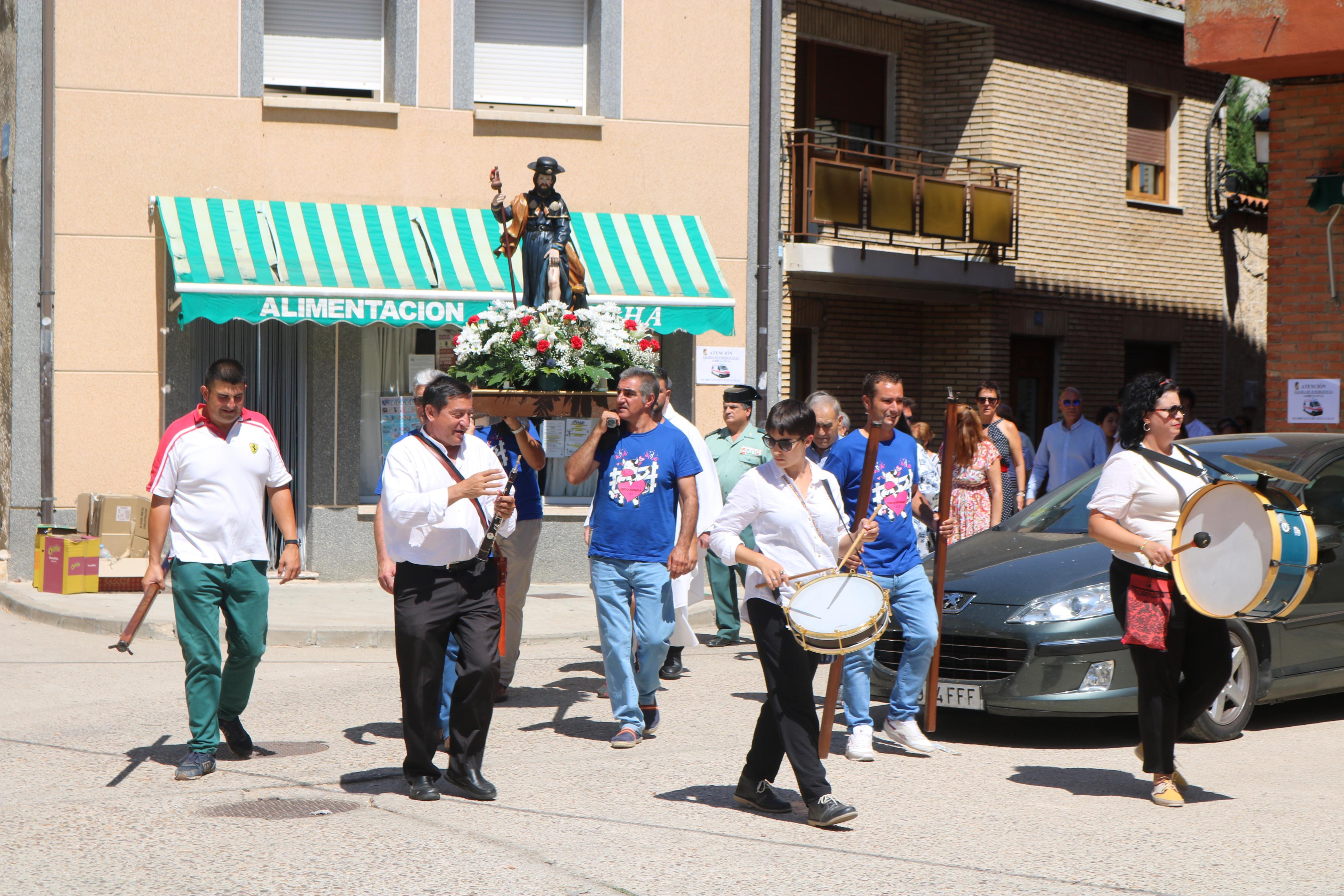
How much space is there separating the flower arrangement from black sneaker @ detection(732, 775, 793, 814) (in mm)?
2749

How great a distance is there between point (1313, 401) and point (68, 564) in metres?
10.6

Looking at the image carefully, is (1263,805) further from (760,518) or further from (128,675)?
(128,675)

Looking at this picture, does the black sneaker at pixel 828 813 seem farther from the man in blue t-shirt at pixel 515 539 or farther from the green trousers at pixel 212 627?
the man in blue t-shirt at pixel 515 539

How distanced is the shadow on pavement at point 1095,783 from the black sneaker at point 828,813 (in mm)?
1247

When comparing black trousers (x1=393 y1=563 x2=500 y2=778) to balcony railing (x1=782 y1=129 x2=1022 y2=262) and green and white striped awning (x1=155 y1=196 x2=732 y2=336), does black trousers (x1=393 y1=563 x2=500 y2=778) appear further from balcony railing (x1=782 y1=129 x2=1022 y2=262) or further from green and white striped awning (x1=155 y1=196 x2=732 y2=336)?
balcony railing (x1=782 y1=129 x2=1022 y2=262)

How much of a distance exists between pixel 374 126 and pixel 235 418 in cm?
819

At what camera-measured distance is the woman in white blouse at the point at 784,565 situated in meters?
6.00

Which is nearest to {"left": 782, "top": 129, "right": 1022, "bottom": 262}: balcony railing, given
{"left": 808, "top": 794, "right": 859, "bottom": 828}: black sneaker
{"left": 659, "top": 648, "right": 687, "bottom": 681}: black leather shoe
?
{"left": 659, "top": 648, "right": 687, "bottom": 681}: black leather shoe

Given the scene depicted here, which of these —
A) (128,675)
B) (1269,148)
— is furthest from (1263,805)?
(1269,148)

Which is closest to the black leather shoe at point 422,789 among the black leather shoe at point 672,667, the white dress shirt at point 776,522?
the white dress shirt at point 776,522

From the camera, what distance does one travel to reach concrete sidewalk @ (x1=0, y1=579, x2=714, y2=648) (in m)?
11.4

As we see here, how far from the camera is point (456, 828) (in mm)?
5918

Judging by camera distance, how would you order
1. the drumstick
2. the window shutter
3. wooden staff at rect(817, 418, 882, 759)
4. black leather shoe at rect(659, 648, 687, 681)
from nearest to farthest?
the drumstick
wooden staff at rect(817, 418, 882, 759)
black leather shoe at rect(659, 648, 687, 681)
the window shutter

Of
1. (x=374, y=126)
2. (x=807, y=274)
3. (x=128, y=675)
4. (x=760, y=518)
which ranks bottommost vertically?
(x=128, y=675)
